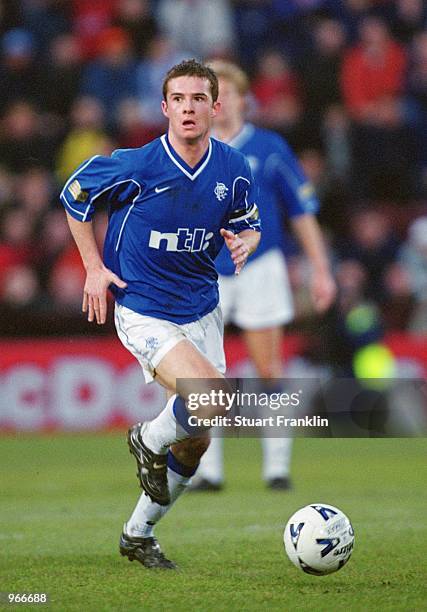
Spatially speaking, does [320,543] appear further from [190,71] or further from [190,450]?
[190,71]

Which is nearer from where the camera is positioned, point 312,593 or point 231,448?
point 312,593

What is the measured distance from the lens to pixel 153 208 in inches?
217

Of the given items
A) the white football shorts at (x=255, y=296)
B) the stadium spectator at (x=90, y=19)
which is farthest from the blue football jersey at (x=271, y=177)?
the stadium spectator at (x=90, y=19)

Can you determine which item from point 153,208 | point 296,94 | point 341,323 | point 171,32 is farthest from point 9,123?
point 153,208

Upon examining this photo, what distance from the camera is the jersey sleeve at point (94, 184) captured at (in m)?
5.44

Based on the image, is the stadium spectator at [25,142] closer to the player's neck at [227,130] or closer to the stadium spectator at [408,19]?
the stadium spectator at [408,19]

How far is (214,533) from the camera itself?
637cm

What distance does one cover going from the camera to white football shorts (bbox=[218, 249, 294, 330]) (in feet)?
27.4

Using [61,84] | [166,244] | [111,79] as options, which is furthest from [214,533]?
A: [61,84]

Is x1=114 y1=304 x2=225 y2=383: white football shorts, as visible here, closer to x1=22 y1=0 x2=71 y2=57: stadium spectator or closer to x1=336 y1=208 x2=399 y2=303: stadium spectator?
x1=336 y1=208 x2=399 y2=303: stadium spectator

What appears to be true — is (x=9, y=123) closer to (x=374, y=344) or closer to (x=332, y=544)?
(x=374, y=344)

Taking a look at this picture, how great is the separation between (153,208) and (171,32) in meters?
9.32

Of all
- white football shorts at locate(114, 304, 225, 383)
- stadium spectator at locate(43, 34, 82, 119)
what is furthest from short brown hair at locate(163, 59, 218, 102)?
stadium spectator at locate(43, 34, 82, 119)

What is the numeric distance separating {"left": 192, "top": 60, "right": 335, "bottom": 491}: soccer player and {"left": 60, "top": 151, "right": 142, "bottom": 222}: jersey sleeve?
103 inches
